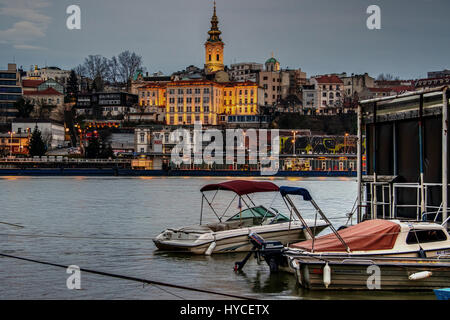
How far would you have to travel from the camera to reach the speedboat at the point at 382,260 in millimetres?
19766

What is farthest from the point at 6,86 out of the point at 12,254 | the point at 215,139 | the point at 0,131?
the point at 12,254

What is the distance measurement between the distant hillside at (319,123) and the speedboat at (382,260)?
6644 inches

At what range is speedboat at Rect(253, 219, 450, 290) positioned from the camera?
64.8 feet

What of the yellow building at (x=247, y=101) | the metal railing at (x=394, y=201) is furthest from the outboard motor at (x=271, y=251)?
the yellow building at (x=247, y=101)

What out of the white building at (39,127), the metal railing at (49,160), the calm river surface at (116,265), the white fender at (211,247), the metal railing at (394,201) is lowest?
the calm river surface at (116,265)

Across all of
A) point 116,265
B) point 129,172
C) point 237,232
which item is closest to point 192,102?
point 129,172

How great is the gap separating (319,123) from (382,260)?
179 metres

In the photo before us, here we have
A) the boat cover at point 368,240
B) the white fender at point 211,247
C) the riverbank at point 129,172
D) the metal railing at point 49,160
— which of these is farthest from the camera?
the metal railing at point 49,160

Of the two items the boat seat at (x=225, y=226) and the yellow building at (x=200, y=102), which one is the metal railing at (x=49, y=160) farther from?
the boat seat at (x=225, y=226)

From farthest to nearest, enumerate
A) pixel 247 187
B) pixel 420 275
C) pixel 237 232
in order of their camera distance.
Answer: pixel 247 187 < pixel 237 232 < pixel 420 275

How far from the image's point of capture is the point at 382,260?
19.9m

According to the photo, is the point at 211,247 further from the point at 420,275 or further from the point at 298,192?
the point at 420,275

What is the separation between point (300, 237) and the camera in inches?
1135
